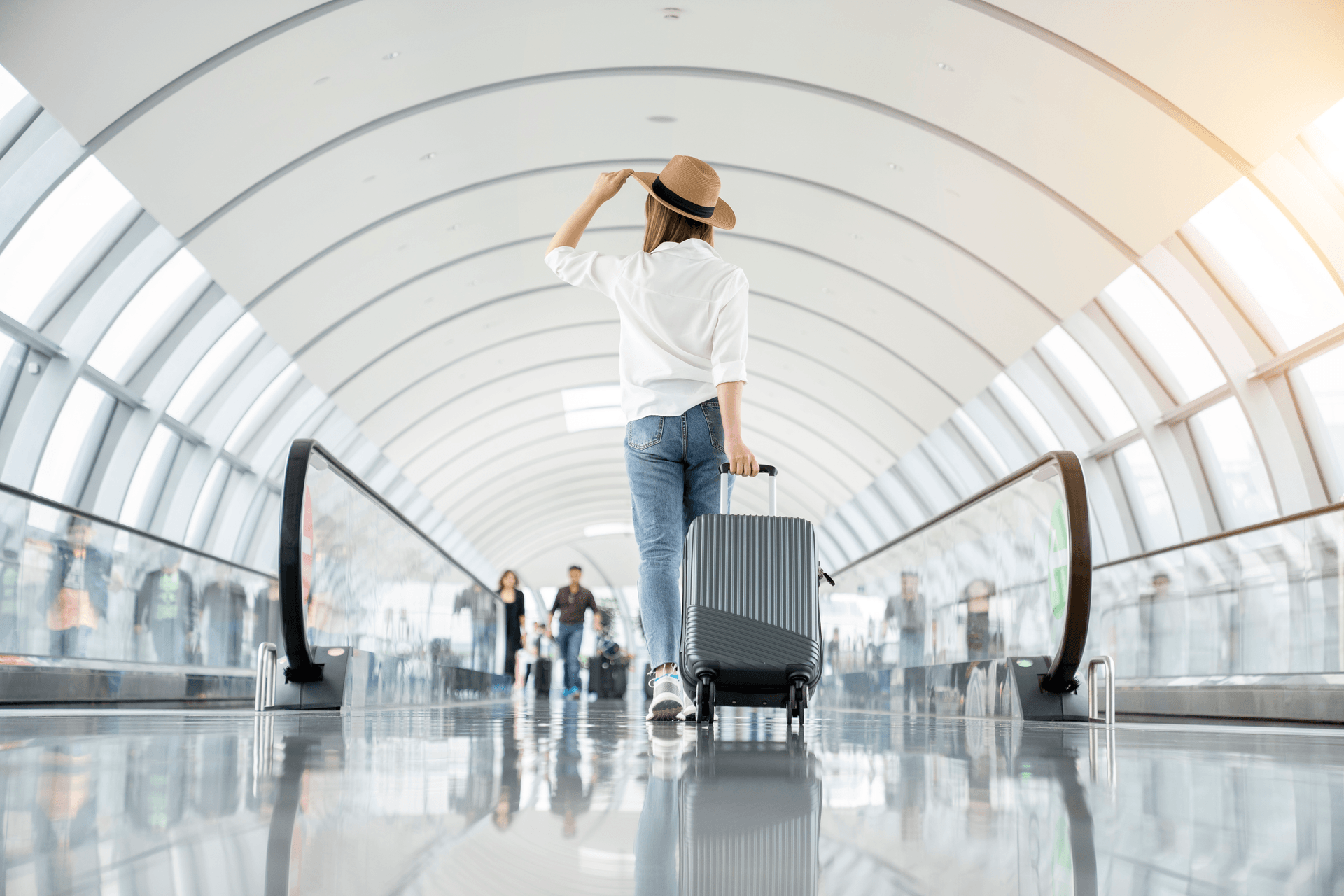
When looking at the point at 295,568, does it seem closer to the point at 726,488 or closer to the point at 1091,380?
the point at 726,488

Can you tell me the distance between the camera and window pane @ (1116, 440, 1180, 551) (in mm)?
18719

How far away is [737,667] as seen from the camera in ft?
11.8

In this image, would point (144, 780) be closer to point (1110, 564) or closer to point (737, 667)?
point (737, 667)

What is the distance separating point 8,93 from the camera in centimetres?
1121

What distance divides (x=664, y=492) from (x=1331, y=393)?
1340 cm

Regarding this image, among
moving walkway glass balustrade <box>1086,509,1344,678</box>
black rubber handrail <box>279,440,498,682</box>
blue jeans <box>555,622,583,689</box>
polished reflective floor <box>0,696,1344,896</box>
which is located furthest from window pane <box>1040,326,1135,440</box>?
polished reflective floor <box>0,696,1344,896</box>

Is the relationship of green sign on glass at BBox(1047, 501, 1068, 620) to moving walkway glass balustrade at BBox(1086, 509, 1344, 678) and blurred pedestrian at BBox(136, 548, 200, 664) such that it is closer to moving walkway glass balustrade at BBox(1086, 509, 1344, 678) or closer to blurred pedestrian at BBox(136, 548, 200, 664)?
moving walkway glass balustrade at BBox(1086, 509, 1344, 678)

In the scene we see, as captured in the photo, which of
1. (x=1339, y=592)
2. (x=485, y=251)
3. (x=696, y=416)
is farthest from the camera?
(x=485, y=251)

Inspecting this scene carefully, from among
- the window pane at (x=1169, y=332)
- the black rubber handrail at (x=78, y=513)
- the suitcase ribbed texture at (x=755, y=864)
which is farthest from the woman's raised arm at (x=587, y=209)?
the window pane at (x=1169, y=332)

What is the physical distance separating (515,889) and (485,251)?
18185mm

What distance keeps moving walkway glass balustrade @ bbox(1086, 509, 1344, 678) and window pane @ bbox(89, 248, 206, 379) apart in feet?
43.6

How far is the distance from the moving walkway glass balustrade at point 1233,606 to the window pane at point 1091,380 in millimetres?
8996

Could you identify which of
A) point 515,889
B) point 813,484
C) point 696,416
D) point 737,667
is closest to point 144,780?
point 515,889

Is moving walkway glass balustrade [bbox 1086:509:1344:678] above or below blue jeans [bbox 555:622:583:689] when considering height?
above
